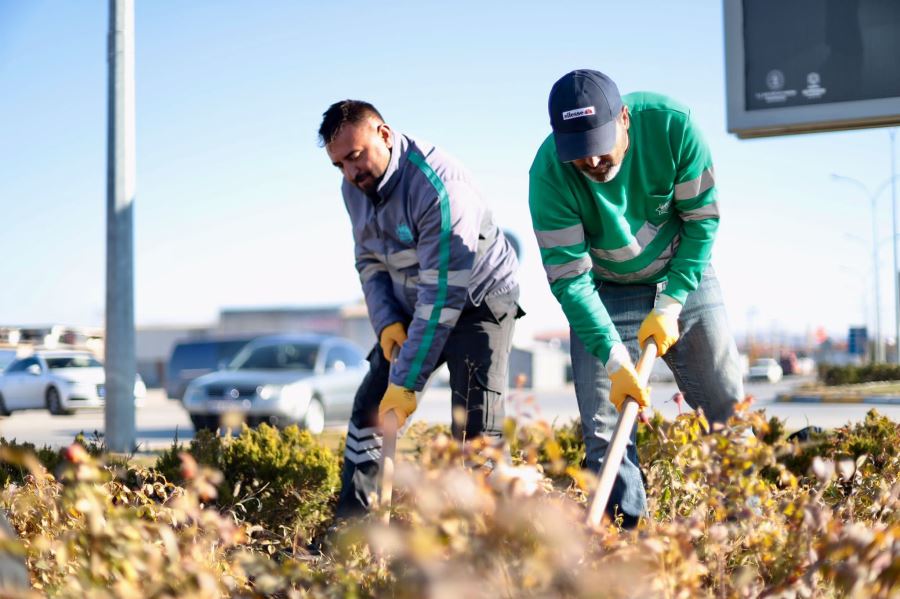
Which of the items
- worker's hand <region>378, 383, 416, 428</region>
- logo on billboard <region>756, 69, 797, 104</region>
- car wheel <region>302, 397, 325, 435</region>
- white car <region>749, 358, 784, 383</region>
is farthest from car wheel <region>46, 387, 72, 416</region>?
white car <region>749, 358, 784, 383</region>

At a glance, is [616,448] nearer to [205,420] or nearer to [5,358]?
[205,420]

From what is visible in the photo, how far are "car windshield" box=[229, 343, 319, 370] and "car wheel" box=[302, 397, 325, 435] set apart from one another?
0.60 metres

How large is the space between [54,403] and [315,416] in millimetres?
8341

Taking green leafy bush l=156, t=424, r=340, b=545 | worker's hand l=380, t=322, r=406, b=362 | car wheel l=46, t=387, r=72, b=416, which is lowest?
car wheel l=46, t=387, r=72, b=416

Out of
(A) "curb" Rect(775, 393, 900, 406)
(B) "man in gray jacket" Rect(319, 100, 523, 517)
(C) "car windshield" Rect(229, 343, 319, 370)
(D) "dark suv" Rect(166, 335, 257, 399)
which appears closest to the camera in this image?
(B) "man in gray jacket" Rect(319, 100, 523, 517)

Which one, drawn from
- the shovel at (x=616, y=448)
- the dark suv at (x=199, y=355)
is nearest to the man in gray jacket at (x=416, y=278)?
the shovel at (x=616, y=448)

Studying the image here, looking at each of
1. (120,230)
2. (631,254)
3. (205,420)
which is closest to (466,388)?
(631,254)

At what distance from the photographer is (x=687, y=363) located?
11.5ft

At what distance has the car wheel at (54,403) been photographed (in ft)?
59.3

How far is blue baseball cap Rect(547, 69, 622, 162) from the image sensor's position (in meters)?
2.93

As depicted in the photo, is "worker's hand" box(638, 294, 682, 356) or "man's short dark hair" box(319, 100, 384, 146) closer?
"worker's hand" box(638, 294, 682, 356)

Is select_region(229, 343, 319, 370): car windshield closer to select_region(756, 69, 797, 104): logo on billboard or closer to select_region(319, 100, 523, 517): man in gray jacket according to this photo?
select_region(756, 69, 797, 104): logo on billboard

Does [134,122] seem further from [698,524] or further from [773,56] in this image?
[698,524]

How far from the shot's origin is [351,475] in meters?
3.93
